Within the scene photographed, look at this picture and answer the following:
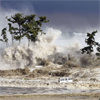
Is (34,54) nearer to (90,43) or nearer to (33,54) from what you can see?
(33,54)

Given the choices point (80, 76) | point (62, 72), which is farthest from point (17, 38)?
point (80, 76)

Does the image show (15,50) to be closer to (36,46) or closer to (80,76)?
(36,46)

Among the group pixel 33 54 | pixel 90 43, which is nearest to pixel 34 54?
pixel 33 54

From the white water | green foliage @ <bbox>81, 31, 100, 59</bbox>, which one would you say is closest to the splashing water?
the white water

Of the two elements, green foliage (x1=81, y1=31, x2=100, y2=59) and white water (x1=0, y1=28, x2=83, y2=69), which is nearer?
green foliage (x1=81, y1=31, x2=100, y2=59)

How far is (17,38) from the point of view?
170ft

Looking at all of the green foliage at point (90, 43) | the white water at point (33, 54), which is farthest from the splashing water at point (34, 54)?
the green foliage at point (90, 43)

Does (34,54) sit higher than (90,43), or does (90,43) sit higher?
(90,43)

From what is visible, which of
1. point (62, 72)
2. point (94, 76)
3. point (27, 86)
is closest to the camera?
point (27, 86)

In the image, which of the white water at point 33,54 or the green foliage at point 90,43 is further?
the white water at point 33,54

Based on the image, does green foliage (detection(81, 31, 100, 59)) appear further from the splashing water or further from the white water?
the white water

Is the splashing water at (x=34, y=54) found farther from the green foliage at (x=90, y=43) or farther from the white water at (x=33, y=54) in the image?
the green foliage at (x=90, y=43)

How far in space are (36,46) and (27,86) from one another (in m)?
21.2

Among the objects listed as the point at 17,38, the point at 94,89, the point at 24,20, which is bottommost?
the point at 94,89
